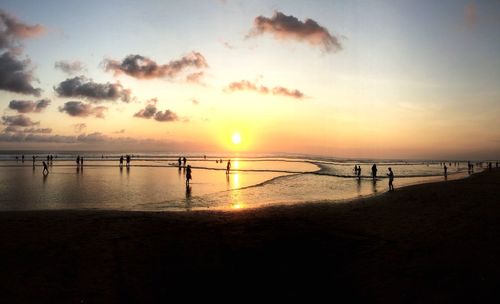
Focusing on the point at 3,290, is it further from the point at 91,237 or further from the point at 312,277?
the point at 312,277

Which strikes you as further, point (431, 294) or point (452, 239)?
point (452, 239)

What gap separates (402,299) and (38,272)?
394 inches

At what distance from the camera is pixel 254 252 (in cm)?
1140

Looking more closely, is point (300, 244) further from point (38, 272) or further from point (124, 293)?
point (38, 272)

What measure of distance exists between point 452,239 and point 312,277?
213 inches

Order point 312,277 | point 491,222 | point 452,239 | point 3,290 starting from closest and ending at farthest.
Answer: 1. point 3,290
2. point 312,277
3. point 452,239
4. point 491,222

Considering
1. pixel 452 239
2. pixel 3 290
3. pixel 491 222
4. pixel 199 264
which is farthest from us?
pixel 491 222

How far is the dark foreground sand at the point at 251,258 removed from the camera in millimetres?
8633

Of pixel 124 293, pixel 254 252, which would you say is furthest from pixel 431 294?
pixel 124 293

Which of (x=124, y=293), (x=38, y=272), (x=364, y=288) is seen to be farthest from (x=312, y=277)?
(x=38, y=272)

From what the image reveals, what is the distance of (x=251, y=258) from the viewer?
10930mm

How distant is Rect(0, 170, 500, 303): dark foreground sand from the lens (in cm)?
863

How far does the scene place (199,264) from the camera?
415 inches

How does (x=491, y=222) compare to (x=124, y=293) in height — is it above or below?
above
